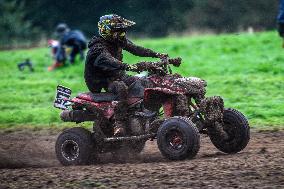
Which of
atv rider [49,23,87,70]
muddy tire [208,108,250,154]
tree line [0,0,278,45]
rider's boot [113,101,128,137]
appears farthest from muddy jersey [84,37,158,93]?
atv rider [49,23,87,70]

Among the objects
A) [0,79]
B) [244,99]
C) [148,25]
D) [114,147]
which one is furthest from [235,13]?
[114,147]

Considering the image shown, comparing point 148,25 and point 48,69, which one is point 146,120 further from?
point 148,25

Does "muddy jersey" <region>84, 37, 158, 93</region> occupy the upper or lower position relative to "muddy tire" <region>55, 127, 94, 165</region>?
upper

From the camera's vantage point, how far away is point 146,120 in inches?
442

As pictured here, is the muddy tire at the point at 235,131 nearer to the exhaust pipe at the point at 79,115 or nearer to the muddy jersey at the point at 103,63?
the muddy jersey at the point at 103,63

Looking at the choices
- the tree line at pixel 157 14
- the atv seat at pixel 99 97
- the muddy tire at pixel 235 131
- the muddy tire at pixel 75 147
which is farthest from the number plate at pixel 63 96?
the tree line at pixel 157 14

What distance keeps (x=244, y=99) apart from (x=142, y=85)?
7.34m

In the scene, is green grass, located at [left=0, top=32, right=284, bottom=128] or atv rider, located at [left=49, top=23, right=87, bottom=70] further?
atv rider, located at [left=49, top=23, right=87, bottom=70]

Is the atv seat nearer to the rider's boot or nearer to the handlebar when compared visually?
the rider's boot

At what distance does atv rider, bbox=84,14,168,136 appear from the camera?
1116 cm

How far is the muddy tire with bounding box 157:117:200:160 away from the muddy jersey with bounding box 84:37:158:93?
1.21 m

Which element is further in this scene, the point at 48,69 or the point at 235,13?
the point at 235,13

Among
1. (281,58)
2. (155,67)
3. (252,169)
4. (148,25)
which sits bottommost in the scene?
(252,169)

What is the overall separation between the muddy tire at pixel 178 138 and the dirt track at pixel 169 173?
0.15m
